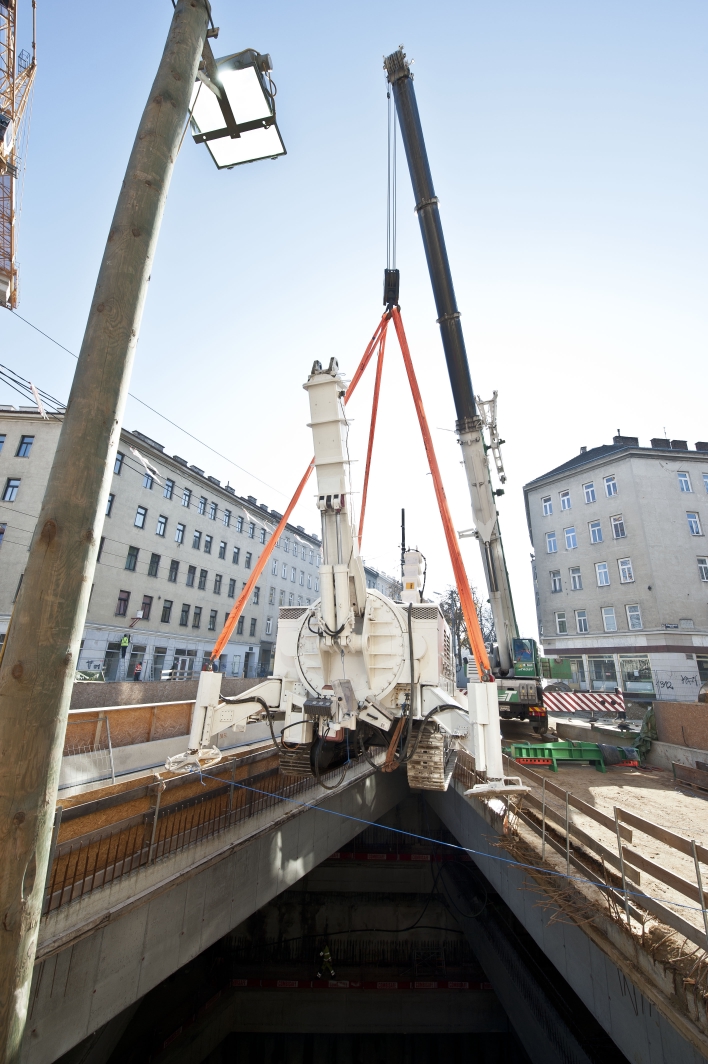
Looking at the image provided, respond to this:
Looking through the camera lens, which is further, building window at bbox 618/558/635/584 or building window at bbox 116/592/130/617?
building window at bbox 618/558/635/584

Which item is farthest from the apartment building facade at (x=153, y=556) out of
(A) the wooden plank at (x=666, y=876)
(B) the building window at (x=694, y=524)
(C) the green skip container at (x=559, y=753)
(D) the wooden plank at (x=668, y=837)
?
(B) the building window at (x=694, y=524)

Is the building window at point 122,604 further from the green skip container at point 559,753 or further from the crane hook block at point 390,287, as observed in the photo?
the crane hook block at point 390,287

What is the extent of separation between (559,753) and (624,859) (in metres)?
7.10

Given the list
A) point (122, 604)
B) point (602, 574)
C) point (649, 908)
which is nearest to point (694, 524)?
point (602, 574)

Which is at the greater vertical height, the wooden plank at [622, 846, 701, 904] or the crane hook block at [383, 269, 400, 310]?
the crane hook block at [383, 269, 400, 310]

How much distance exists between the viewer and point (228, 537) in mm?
35312

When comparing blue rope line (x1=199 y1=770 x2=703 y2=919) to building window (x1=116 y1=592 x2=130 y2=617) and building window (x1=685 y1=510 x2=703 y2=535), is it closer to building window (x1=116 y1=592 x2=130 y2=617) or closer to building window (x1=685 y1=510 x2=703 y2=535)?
building window (x1=116 y1=592 x2=130 y2=617)

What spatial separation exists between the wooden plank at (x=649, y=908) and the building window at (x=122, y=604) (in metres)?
24.7

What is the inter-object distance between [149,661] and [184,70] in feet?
94.2

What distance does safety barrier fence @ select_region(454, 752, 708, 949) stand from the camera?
416cm

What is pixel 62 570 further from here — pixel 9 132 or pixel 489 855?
pixel 9 132

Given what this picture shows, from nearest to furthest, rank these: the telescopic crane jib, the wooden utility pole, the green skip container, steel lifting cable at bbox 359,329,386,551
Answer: the wooden utility pole, steel lifting cable at bbox 359,329,386,551, the green skip container, the telescopic crane jib

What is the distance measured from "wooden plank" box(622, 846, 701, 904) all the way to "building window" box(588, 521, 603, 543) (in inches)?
1066

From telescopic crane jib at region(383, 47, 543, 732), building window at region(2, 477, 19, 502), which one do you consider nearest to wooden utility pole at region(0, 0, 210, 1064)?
telescopic crane jib at region(383, 47, 543, 732)
